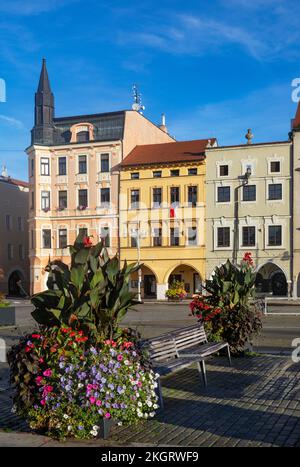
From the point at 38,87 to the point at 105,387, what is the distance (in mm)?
47730

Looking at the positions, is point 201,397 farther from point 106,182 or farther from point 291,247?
point 106,182

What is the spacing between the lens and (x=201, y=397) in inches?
332

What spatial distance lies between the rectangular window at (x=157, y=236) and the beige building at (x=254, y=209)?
3.78 meters

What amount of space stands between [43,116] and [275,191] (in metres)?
21.6

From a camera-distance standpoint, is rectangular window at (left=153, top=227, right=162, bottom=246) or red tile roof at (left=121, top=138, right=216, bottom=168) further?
rectangular window at (left=153, top=227, right=162, bottom=246)

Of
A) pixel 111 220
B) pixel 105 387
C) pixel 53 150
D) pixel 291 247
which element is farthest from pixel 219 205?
pixel 105 387

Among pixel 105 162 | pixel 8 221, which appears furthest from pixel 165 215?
pixel 8 221

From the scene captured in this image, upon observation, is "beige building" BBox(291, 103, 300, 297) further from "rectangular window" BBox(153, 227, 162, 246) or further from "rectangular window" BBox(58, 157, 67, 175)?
"rectangular window" BBox(58, 157, 67, 175)

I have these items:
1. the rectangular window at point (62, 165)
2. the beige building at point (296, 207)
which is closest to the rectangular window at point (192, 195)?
the beige building at point (296, 207)

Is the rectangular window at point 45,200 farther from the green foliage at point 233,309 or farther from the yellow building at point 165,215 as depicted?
the green foliage at point 233,309

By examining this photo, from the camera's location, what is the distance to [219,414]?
7.30 meters

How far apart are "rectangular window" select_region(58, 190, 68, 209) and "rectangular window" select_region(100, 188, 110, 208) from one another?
11.3 ft

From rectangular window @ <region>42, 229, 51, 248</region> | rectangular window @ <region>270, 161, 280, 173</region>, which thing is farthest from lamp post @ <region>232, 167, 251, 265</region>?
rectangular window @ <region>42, 229, 51, 248</region>

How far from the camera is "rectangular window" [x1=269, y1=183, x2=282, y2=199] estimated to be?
4047cm
